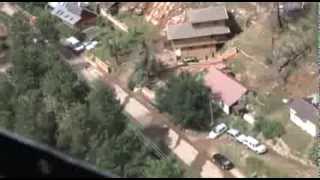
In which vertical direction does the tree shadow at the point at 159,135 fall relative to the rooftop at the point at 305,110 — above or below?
below

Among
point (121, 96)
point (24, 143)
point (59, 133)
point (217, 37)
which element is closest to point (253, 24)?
point (217, 37)

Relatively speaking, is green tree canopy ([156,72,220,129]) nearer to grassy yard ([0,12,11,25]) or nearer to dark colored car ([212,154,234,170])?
dark colored car ([212,154,234,170])

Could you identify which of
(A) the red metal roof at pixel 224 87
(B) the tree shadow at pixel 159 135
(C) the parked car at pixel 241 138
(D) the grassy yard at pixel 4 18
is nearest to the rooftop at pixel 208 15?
(A) the red metal roof at pixel 224 87

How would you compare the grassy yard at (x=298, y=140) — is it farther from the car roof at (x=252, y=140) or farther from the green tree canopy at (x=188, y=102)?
the green tree canopy at (x=188, y=102)

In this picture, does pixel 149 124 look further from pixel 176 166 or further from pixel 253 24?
pixel 253 24

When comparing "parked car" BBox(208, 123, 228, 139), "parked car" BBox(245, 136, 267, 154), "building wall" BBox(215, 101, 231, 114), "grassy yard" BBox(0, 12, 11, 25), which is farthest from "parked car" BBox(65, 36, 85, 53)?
"parked car" BBox(245, 136, 267, 154)
